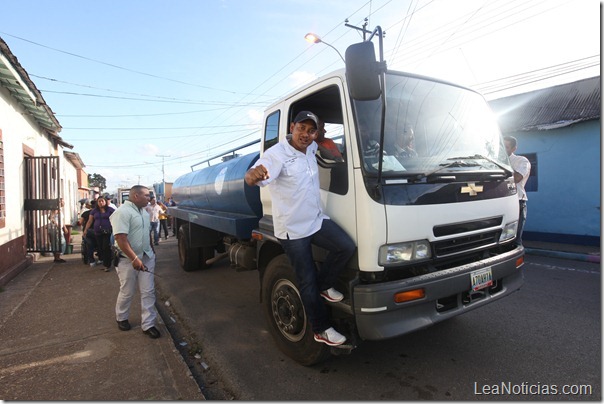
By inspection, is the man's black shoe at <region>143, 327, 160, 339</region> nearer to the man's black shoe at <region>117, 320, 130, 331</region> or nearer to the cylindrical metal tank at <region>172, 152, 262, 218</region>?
the man's black shoe at <region>117, 320, 130, 331</region>

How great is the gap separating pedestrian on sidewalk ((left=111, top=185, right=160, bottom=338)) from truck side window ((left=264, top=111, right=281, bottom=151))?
162 cm

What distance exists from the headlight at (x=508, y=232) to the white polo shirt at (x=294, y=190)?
5.47 ft

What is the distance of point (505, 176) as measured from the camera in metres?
3.16

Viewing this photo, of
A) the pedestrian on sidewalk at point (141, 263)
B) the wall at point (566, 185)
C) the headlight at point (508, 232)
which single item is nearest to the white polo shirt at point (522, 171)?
the headlight at point (508, 232)

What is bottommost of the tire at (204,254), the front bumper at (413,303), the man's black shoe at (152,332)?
the man's black shoe at (152,332)

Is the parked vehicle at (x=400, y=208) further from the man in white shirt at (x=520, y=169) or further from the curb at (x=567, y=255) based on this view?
the curb at (x=567, y=255)

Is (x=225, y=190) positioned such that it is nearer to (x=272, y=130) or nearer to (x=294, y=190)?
(x=272, y=130)

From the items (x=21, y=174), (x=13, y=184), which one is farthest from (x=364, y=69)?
(x=21, y=174)

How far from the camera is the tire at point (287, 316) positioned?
298 centimetres

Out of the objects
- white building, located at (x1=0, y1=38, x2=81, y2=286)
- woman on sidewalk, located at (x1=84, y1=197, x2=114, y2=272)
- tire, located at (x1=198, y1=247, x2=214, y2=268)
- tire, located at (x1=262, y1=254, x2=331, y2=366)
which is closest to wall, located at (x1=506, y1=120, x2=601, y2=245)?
tire, located at (x1=198, y1=247, x2=214, y2=268)

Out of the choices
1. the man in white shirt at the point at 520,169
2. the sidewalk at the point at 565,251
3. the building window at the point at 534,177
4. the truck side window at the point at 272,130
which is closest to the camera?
the truck side window at the point at 272,130

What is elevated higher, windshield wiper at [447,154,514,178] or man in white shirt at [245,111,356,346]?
windshield wiper at [447,154,514,178]

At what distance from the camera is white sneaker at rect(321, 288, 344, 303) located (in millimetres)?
2650

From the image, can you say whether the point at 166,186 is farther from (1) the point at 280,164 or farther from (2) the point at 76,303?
(1) the point at 280,164
